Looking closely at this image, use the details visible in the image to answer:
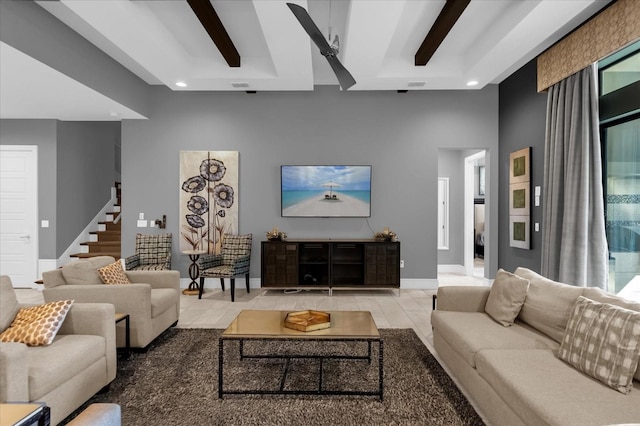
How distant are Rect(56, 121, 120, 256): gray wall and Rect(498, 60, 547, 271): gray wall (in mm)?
7503

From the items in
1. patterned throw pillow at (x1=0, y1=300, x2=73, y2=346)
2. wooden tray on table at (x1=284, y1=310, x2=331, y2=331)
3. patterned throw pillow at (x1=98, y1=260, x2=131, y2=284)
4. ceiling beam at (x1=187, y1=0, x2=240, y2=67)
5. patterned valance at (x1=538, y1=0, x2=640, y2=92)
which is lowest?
wooden tray on table at (x1=284, y1=310, x2=331, y2=331)

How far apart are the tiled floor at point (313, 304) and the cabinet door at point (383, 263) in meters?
0.28

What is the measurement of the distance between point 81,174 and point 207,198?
2.74 metres

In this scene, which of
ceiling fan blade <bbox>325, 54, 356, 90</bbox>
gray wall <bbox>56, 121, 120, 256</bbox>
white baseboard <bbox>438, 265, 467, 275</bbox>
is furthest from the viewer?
white baseboard <bbox>438, 265, 467, 275</bbox>

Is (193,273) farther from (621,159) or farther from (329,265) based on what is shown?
(621,159)

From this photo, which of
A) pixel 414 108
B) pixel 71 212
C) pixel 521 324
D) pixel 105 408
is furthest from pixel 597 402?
pixel 71 212

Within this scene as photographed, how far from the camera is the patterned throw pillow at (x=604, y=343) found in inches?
69.2

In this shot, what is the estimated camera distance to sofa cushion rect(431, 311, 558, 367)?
2369 millimetres

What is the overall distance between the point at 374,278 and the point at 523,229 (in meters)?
2.29

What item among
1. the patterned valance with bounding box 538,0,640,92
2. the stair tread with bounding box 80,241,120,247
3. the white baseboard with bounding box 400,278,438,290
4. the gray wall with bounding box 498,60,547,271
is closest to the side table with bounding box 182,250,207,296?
the stair tread with bounding box 80,241,120,247

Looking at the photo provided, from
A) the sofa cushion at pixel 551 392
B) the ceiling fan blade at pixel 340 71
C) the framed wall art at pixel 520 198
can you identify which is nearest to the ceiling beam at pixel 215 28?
the ceiling fan blade at pixel 340 71

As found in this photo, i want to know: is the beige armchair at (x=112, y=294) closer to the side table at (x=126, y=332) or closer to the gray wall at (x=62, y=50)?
the side table at (x=126, y=332)

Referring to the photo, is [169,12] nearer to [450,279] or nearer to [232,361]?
[232,361]

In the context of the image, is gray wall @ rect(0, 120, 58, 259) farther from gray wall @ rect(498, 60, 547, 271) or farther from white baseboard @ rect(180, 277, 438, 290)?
gray wall @ rect(498, 60, 547, 271)
